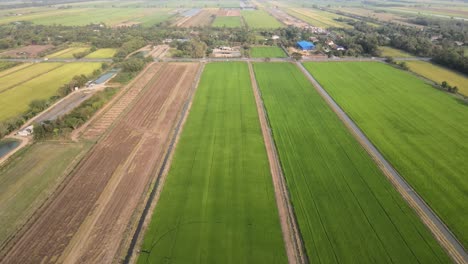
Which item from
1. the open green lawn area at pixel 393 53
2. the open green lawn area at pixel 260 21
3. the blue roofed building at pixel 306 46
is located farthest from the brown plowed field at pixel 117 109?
the open green lawn area at pixel 260 21

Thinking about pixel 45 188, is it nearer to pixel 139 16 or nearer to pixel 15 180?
pixel 15 180

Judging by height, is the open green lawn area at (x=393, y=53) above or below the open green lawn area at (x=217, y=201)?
above

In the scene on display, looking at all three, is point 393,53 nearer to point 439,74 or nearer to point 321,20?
point 439,74

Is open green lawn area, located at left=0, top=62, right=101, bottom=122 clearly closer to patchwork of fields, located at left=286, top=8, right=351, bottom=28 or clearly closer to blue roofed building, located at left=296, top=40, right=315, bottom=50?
blue roofed building, located at left=296, top=40, right=315, bottom=50

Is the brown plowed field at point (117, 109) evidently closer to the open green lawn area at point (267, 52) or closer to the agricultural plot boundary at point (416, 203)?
the open green lawn area at point (267, 52)

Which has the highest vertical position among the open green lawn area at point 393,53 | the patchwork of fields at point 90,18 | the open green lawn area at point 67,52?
the patchwork of fields at point 90,18

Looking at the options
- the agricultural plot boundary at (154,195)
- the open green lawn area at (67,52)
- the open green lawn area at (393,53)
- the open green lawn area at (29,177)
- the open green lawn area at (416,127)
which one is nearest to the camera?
the agricultural plot boundary at (154,195)

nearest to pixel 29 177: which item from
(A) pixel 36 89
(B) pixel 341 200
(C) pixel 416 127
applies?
(A) pixel 36 89

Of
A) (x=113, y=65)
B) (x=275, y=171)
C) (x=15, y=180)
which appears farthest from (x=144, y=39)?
(x=275, y=171)
